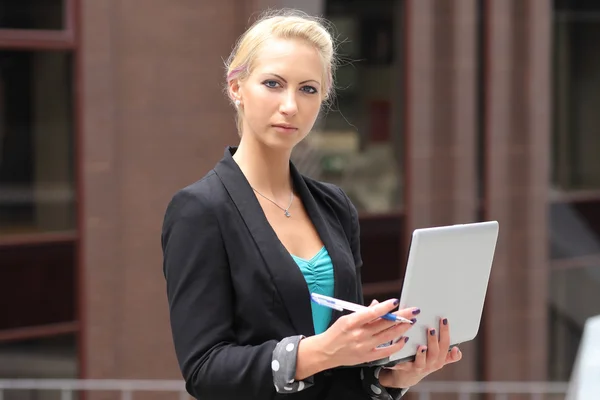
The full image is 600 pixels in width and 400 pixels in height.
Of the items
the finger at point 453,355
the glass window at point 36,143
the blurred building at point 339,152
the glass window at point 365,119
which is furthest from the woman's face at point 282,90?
the glass window at point 365,119

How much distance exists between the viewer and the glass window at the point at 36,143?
8445 millimetres

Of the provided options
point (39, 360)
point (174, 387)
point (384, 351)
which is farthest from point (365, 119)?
point (384, 351)

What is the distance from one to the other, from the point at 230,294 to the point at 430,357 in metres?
0.46

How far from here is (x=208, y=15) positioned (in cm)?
963

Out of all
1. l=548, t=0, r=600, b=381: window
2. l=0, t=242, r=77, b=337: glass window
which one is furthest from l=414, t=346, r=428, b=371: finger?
l=548, t=0, r=600, b=381: window

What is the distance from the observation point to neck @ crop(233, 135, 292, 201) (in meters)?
2.41

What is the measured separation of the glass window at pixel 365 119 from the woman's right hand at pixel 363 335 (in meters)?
8.23

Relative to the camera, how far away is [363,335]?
200 centimetres

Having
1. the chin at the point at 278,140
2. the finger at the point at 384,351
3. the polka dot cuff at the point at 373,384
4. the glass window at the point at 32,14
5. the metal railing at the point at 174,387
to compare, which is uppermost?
the glass window at the point at 32,14

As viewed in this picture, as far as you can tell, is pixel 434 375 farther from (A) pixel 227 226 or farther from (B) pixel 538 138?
(A) pixel 227 226

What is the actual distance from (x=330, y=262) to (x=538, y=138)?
34.3ft

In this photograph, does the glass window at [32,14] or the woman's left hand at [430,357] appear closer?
the woman's left hand at [430,357]

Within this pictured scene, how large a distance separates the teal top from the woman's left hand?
7.9 inches

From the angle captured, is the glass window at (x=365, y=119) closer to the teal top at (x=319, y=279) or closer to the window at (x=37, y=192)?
the window at (x=37, y=192)
